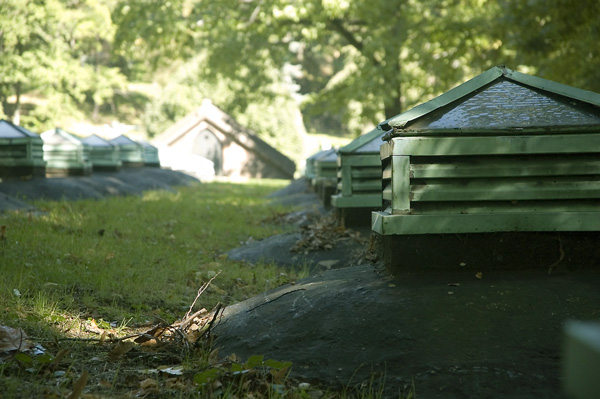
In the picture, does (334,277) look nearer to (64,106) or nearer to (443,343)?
(443,343)

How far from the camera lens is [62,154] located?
1969cm

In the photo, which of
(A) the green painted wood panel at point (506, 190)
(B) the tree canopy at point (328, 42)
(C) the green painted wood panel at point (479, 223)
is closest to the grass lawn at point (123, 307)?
(C) the green painted wood panel at point (479, 223)

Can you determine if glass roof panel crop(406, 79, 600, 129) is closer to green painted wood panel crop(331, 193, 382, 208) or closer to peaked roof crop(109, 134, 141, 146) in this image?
green painted wood panel crop(331, 193, 382, 208)

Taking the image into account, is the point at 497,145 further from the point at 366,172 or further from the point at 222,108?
the point at 222,108

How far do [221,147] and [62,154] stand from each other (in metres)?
23.3

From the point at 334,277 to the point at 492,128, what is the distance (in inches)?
71.2

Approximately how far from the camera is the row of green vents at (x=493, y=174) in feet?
17.0

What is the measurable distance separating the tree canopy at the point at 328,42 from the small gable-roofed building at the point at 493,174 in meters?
8.55

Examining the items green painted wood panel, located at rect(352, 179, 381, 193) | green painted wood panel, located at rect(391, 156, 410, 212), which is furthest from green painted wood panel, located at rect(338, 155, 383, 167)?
green painted wood panel, located at rect(391, 156, 410, 212)

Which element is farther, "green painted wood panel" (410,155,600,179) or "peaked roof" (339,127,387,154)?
"peaked roof" (339,127,387,154)

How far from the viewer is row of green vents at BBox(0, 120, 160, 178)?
1603 centimetres

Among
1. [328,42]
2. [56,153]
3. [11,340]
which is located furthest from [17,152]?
[328,42]

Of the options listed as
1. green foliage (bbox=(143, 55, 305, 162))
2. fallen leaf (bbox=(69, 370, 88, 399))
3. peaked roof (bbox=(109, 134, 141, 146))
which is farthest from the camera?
green foliage (bbox=(143, 55, 305, 162))

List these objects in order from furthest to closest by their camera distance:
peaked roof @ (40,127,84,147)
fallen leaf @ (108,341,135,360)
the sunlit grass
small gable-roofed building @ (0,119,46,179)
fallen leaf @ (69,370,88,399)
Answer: peaked roof @ (40,127,84,147) < small gable-roofed building @ (0,119,46,179) < the sunlit grass < fallen leaf @ (108,341,135,360) < fallen leaf @ (69,370,88,399)
